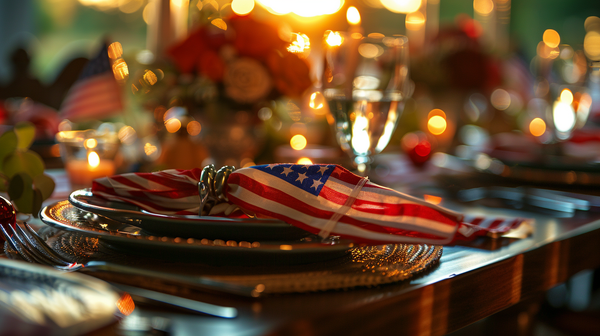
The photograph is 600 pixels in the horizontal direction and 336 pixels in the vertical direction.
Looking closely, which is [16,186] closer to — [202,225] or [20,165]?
[20,165]

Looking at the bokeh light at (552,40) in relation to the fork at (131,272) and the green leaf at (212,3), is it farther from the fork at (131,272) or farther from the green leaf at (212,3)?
the fork at (131,272)

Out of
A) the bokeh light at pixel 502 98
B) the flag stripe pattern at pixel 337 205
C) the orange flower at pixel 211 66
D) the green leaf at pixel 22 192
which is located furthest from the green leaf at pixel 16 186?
the bokeh light at pixel 502 98

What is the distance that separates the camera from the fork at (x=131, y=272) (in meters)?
0.31

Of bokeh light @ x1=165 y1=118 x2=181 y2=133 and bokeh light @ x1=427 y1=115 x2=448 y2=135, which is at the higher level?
bokeh light @ x1=427 y1=115 x2=448 y2=135

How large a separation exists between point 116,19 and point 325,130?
8.86 feet

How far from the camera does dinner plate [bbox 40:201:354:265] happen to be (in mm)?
356

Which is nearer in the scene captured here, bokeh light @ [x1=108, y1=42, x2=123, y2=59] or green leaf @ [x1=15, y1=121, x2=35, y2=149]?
green leaf @ [x1=15, y1=121, x2=35, y2=149]

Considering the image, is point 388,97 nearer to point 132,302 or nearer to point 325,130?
point 132,302

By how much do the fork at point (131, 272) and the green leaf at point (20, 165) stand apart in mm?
170

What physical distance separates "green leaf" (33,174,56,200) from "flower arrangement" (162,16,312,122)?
500mm

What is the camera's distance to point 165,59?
1.10 metres

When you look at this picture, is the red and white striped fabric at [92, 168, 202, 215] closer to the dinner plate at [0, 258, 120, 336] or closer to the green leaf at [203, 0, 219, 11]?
the dinner plate at [0, 258, 120, 336]

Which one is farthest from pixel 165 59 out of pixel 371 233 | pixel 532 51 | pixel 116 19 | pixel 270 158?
Result: pixel 532 51

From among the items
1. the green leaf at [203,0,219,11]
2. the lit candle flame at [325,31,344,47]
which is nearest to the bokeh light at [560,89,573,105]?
the lit candle flame at [325,31,344,47]
